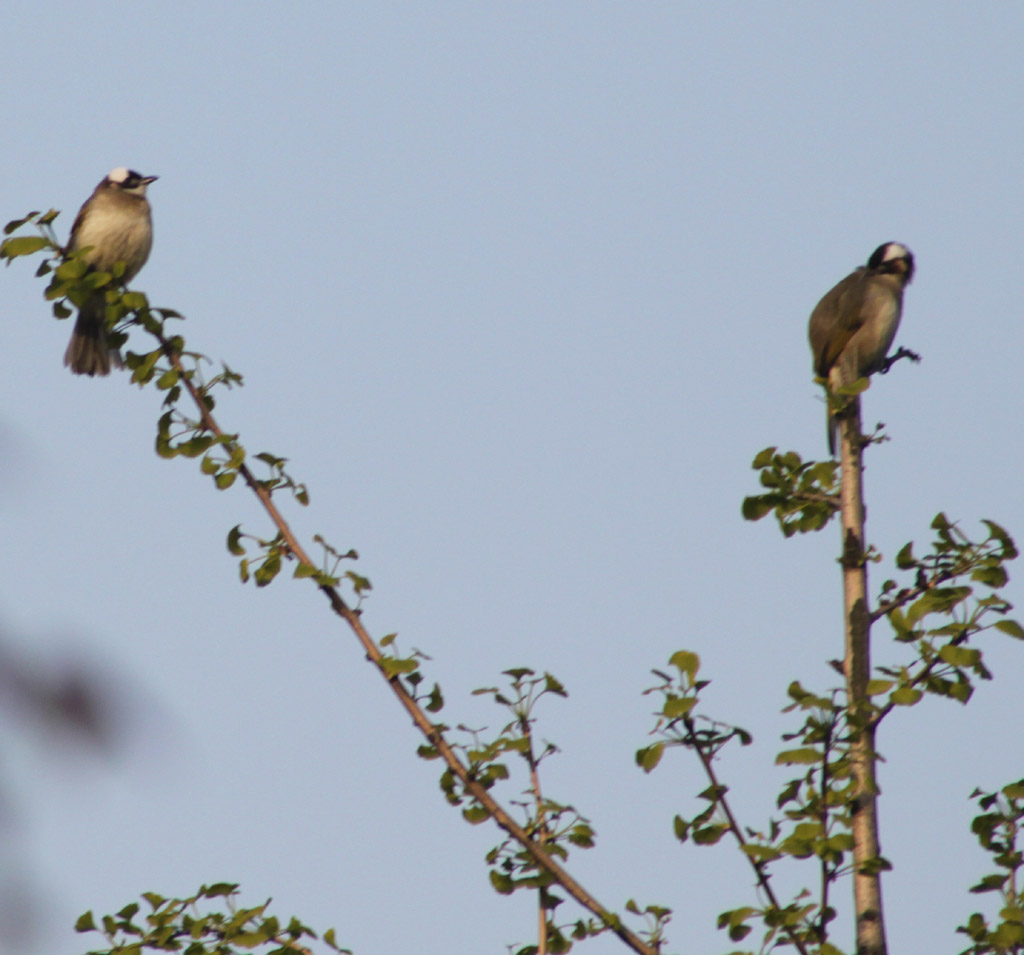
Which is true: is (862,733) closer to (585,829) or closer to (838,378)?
(585,829)

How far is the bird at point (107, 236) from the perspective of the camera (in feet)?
26.0

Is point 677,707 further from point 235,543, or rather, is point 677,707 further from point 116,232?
point 116,232

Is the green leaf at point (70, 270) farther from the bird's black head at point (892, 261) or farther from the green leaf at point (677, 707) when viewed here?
the bird's black head at point (892, 261)

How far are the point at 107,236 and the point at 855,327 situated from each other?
447 cm

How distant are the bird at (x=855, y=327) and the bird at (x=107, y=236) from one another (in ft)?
13.4

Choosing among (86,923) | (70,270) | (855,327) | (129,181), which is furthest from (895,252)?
(86,923)

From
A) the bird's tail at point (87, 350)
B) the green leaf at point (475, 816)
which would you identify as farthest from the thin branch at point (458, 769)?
the bird's tail at point (87, 350)

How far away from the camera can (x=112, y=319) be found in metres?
3.38

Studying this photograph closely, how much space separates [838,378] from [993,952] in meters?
5.59

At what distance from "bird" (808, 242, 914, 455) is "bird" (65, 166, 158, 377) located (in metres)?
4.10

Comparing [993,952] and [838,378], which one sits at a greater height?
[838,378]

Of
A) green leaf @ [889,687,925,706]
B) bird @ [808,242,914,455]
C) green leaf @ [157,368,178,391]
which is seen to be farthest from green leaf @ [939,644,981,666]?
bird @ [808,242,914,455]

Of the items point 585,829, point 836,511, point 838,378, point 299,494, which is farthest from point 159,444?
point 838,378

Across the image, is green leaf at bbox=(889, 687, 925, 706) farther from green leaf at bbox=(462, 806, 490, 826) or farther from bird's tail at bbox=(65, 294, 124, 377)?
bird's tail at bbox=(65, 294, 124, 377)
